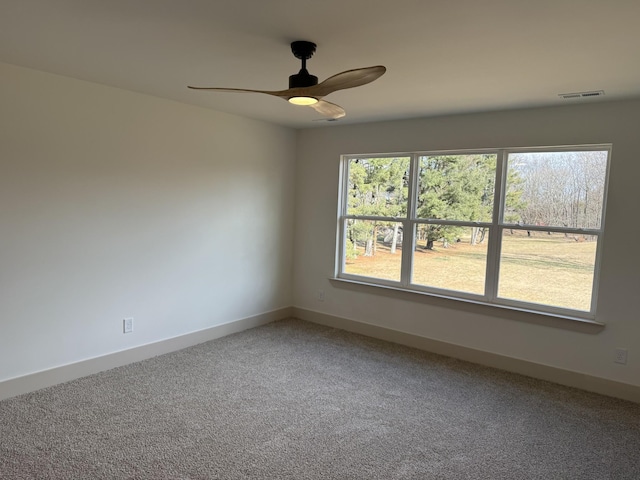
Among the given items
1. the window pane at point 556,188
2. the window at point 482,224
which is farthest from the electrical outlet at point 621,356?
the window pane at point 556,188

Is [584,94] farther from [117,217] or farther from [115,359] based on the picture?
[115,359]

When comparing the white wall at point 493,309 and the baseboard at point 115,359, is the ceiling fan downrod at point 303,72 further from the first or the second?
the baseboard at point 115,359

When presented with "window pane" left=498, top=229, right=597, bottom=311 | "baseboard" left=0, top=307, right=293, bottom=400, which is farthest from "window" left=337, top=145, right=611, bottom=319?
"baseboard" left=0, top=307, right=293, bottom=400

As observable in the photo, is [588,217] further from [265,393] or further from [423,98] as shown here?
[265,393]

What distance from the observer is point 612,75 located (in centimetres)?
264

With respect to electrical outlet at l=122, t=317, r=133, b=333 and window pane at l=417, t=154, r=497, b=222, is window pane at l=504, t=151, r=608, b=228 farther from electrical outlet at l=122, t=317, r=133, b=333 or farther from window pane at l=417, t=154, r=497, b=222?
electrical outlet at l=122, t=317, r=133, b=333

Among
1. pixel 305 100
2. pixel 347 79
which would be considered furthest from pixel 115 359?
pixel 347 79

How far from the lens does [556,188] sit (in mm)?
3625

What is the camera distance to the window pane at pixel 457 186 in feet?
13.0

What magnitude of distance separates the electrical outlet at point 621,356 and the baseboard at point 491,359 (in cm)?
17

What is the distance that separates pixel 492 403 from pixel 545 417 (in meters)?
0.35

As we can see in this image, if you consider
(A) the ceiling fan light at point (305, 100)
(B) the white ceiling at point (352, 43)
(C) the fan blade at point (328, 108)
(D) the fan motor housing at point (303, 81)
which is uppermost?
(B) the white ceiling at point (352, 43)

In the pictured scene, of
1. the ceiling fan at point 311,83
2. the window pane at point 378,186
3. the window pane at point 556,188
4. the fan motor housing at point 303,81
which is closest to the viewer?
the ceiling fan at point 311,83

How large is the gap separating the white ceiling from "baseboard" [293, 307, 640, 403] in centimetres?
224
